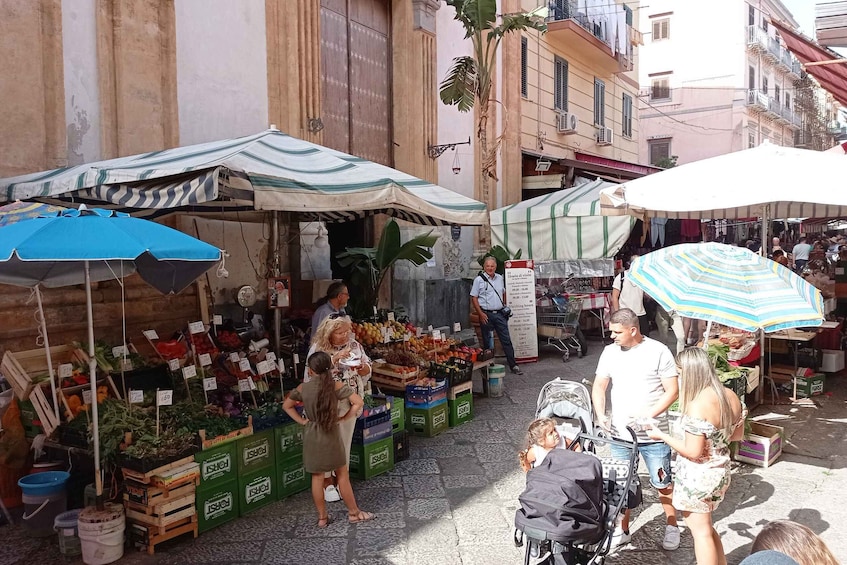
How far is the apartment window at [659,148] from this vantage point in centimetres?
3469

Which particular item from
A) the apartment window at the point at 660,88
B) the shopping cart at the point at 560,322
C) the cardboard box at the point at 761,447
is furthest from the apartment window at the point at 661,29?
the cardboard box at the point at 761,447

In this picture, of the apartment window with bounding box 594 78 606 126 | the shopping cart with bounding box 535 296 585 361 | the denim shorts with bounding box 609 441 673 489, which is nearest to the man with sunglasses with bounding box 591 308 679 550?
the denim shorts with bounding box 609 441 673 489

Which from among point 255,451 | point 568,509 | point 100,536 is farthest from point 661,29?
point 100,536

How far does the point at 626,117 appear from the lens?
22875mm

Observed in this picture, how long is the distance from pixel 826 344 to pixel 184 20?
977 centimetres

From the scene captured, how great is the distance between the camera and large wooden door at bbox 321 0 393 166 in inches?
403

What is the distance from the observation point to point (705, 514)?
12.1 feet

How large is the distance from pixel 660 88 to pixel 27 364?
1397 inches

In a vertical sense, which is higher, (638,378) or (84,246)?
(84,246)

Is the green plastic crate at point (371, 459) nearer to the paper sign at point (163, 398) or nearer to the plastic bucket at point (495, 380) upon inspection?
the paper sign at point (163, 398)

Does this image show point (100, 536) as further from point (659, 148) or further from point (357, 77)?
point (659, 148)

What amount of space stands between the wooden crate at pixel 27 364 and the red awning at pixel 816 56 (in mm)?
9426

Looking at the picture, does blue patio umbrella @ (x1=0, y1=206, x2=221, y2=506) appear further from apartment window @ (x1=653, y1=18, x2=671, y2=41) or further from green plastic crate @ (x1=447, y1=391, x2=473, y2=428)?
apartment window @ (x1=653, y1=18, x2=671, y2=41)

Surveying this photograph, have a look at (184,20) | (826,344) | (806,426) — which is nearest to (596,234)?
(826,344)
